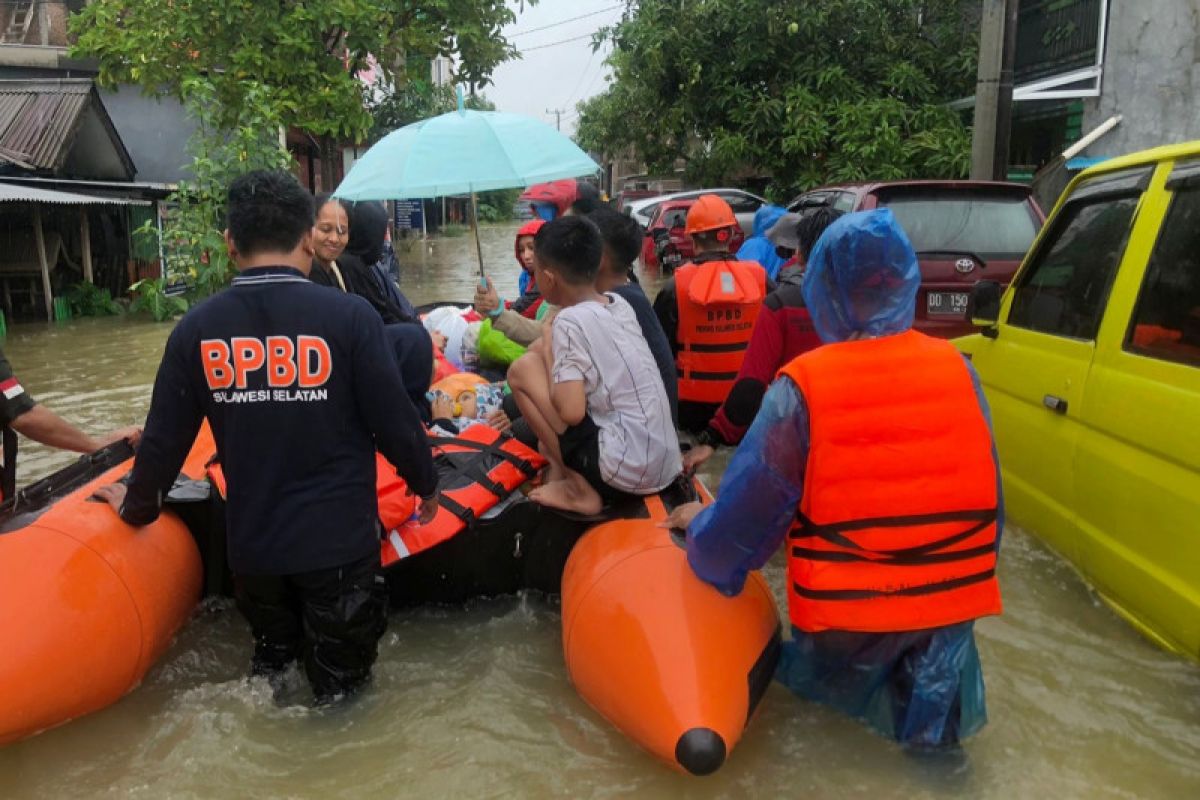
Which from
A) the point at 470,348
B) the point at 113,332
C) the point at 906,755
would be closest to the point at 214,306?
the point at 906,755

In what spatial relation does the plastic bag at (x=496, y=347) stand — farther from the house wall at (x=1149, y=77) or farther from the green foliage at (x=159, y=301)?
the house wall at (x=1149, y=77)

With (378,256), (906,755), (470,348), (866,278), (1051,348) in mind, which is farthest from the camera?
(470,348)

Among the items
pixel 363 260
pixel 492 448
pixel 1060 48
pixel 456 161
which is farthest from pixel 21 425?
pixel 1060 48

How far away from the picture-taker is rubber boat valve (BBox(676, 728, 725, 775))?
8.06 feet

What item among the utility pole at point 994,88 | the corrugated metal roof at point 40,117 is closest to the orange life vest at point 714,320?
the utility pole at point 994,88

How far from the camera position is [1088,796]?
9.21ft

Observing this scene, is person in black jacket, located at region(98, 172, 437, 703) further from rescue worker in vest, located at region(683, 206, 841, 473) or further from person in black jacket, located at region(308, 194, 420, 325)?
person in black jacket, located at region(308, 194, 420, 325)

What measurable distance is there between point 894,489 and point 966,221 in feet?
15.5

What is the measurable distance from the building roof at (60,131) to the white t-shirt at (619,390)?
12.8 m

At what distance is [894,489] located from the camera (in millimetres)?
→ 2355

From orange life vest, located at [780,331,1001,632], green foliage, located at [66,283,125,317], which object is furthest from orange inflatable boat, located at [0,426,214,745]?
green foliage, located at [66,283,125,317]

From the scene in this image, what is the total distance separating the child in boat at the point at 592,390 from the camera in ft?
11.0

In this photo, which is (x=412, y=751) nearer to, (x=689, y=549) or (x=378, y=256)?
(x=689, y=549)

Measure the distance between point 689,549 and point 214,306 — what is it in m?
1.59
